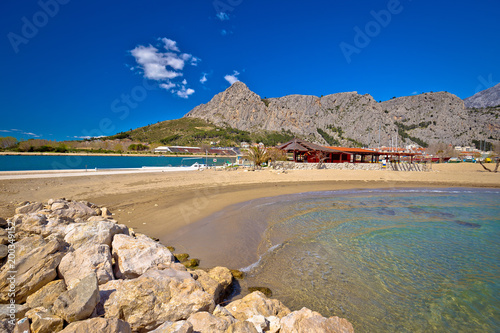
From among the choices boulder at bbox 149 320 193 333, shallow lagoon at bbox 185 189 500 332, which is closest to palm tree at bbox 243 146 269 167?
shallow lagoon at bbox 185 189 500 332

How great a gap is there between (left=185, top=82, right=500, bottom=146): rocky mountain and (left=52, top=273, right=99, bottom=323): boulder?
90.4 metres

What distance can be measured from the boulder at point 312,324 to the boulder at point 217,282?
127cm

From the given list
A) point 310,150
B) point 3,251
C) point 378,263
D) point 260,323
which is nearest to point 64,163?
point 310,150

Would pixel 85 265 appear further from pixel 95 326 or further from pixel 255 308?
pixel 255 308

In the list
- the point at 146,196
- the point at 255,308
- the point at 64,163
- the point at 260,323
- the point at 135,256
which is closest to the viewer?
the point at 260,323

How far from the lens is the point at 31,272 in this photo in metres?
3.03

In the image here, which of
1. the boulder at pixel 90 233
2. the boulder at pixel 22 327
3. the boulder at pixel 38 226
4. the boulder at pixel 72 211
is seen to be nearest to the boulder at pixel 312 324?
the boulder at pixel 22 327

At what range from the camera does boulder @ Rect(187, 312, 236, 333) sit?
2480 mm

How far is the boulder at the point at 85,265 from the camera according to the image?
129 inches

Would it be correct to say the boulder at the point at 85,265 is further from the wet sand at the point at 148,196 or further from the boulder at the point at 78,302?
the wet sand at the point at 148,196

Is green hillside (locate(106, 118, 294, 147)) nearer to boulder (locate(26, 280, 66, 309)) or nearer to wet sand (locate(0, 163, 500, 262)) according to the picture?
wet sand (locate(0, 163, 500, 262))

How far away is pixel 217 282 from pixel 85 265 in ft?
6.78

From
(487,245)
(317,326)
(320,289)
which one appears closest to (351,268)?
(320,289)

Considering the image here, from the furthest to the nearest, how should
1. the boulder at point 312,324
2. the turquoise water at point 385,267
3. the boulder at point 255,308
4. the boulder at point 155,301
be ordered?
the turquoise water at point 385,267 → the boulder at point 255,308 → the boulder at point 155,301 → the boulder at point 312,324
